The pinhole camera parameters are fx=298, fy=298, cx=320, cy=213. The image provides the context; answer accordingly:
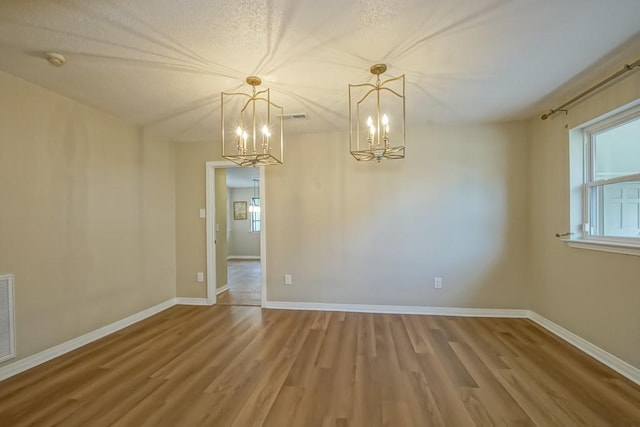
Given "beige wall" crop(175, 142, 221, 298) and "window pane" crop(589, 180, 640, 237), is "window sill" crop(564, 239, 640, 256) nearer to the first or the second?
"window pane" crop(589, 180, 640, 237)

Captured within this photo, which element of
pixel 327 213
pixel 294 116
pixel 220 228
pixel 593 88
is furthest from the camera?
pixel 220 228

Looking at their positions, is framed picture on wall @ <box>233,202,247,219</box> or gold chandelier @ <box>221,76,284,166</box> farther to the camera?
framed picture on wall @ <box>233,202,247,219</box>

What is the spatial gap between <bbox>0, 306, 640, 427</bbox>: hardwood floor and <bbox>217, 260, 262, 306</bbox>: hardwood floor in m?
1.17

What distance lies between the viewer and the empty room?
1.89m

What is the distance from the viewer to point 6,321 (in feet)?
7.64

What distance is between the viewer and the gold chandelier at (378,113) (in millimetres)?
2191

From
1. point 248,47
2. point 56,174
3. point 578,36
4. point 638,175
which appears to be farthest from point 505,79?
point 56,174

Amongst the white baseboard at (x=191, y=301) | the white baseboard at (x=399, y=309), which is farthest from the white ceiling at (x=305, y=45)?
the white baseboard at (x=191, y=301)

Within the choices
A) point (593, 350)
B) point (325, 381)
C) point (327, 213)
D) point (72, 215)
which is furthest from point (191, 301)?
point (593, 350)

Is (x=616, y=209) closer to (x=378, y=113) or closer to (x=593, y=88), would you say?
(x=593, y=88)

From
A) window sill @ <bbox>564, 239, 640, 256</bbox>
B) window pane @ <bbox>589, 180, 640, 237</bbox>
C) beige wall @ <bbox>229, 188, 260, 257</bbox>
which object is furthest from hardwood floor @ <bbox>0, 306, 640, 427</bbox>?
beige wall @ <bbox>229, 188, 260, 257</bbox>

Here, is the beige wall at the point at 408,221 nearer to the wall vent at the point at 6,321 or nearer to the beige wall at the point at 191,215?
the beige wall at the point at 191,215

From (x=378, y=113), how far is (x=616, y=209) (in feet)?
7.62

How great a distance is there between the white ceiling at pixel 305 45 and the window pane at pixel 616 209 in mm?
1042
